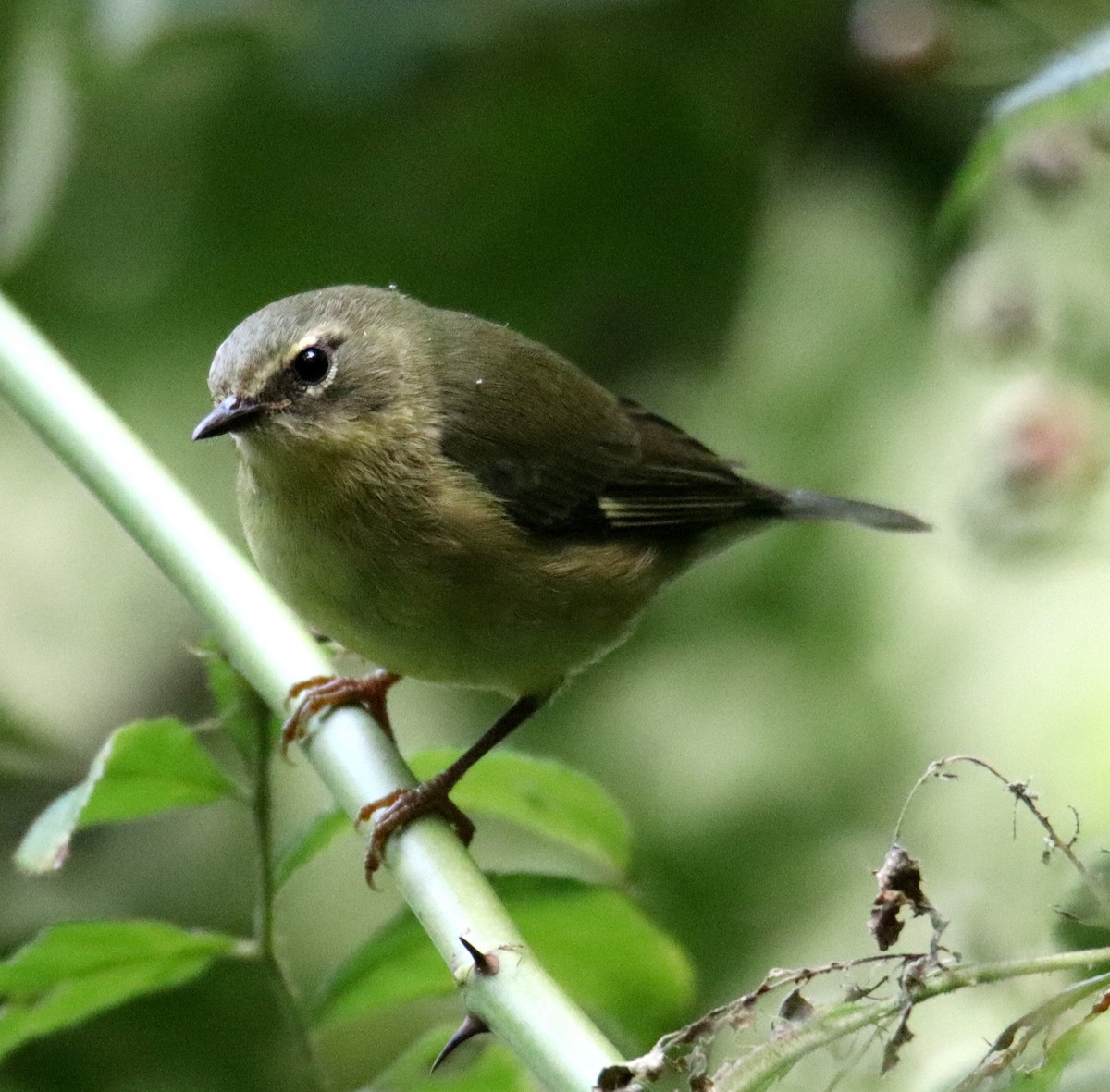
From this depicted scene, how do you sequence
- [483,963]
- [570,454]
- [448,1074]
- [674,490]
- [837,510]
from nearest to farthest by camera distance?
[483,963], [448,1074], [570,454], [674,490], [837,510]

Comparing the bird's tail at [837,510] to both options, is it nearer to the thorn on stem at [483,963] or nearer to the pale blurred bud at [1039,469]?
the pale blurred bud at [1039,469]

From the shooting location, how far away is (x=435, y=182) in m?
4.51

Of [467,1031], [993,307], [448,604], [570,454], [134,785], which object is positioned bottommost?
[467,1031]

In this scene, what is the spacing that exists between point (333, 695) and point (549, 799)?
1.70 ft

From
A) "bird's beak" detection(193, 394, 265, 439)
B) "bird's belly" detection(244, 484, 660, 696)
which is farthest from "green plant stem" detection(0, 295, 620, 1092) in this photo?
"bird's belly" detection(244, 484, 660, 696)

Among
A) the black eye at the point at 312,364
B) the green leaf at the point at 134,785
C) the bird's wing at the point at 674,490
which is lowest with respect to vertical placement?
the green leaf at the point at 134,785

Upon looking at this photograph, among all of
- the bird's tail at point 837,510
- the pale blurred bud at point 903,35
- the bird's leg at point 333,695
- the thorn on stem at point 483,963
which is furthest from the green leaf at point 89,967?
the pale blurred bud at point 903,35

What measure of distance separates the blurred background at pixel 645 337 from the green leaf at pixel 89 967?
62.5 inches

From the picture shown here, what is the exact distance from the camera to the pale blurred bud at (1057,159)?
2.91 metres

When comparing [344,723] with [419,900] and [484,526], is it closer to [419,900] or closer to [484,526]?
[419,900]

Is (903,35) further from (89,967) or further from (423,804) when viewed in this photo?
(89,967)

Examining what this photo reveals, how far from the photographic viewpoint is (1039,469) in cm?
286

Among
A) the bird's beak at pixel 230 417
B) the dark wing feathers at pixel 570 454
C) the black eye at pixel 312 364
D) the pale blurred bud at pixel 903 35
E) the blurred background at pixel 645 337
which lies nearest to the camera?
the bird's beak at pixel 230 417

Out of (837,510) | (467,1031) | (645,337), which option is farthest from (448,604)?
(645,337)
